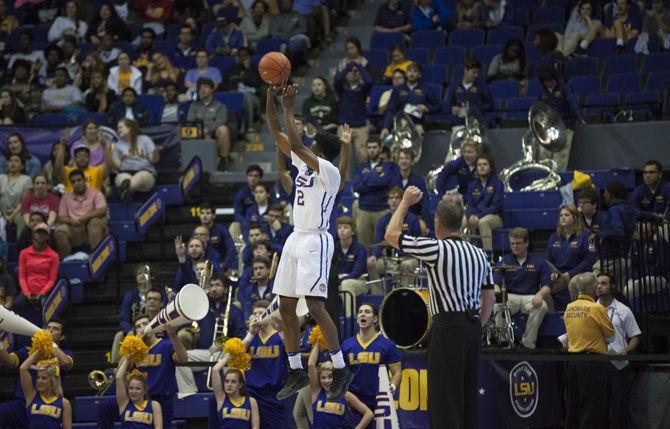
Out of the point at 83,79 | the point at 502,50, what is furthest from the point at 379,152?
the point at 83,79

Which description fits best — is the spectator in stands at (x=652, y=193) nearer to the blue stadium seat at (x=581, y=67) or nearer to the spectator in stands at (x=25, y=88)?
the blue stadium seat at (x=581, y=67)

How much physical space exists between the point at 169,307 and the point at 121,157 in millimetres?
6660

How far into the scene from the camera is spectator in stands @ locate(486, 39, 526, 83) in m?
18.3

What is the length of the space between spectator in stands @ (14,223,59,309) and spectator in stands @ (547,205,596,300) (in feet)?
20.4

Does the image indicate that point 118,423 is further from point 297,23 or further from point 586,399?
point 297,23

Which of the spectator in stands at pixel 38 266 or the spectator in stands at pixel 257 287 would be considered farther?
the spectator in stands at pixel 38 266

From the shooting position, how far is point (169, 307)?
38.3 ft

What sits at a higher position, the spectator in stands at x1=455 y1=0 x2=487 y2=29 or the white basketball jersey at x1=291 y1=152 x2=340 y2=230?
the spectator in stands at x1=455 y1=0 x2=487 y2=29

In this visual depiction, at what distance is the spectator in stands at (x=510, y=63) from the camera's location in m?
18.3

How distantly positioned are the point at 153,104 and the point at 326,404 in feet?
27.8

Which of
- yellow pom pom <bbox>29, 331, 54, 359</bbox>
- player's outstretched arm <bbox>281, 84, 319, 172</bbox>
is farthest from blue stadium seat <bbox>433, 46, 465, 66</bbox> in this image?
player's outstretched arm <bbox>281, 84, 319, 172</bbox>

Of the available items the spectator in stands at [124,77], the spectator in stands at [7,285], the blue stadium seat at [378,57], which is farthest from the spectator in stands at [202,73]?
the spectator in stands at [7,285]

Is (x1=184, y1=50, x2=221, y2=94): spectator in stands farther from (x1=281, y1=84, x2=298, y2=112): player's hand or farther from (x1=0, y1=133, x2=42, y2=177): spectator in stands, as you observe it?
(x1=281, y1=84, x2=298, y2=112): player's hand

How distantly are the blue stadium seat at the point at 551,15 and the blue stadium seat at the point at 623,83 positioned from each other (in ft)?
6.23
